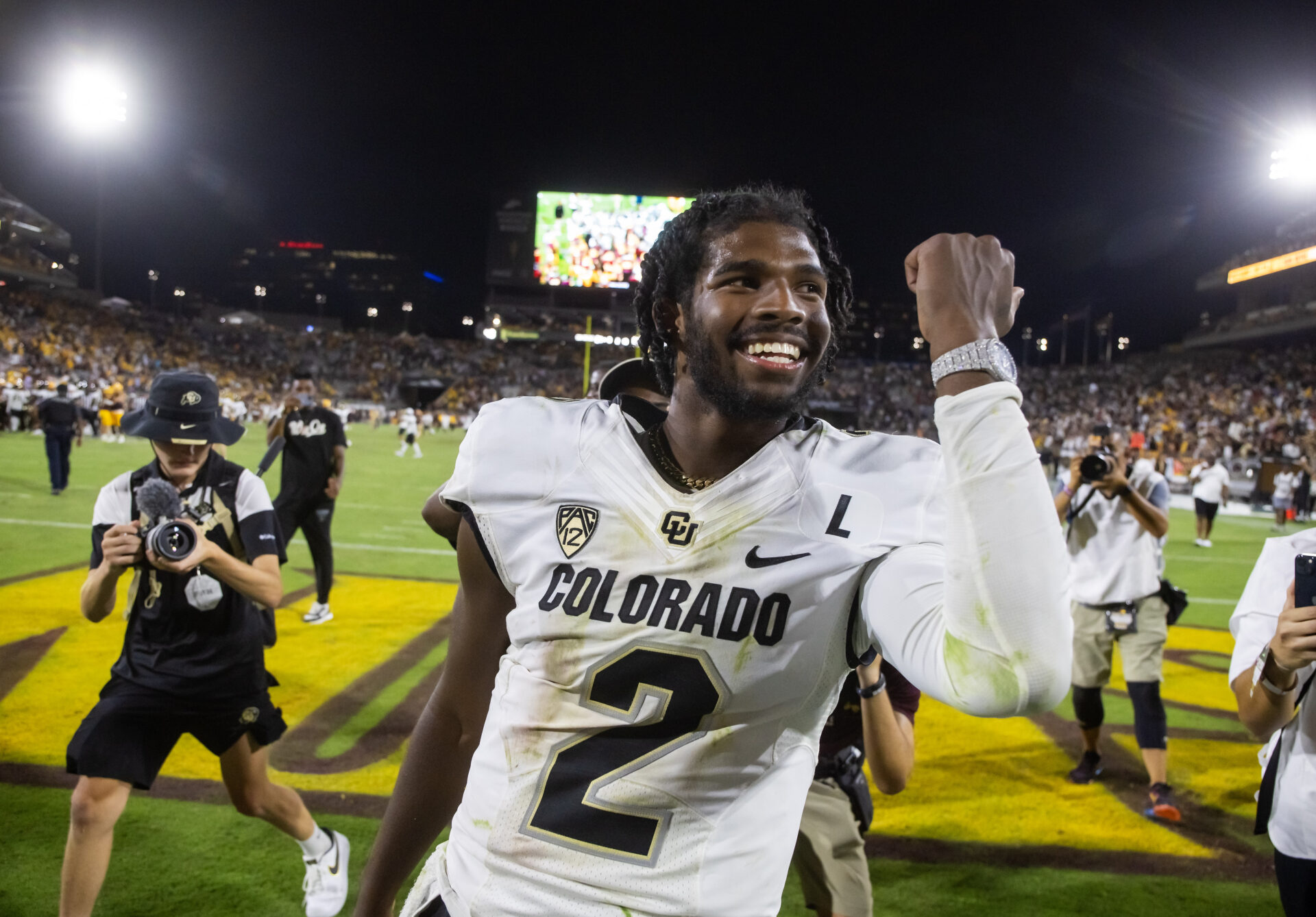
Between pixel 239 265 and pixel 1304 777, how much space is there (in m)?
128

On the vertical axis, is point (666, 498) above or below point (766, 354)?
below

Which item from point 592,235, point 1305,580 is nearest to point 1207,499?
point 1305,580

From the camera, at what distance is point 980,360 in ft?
3.49

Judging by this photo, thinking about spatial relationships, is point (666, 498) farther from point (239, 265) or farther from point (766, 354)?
point (239, 265)

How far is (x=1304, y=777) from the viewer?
217 centimetres

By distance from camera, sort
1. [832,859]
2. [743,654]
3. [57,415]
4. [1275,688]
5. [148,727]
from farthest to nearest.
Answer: [57,415] → [148,727] → [832,859] → [1275,688] → [743,654]

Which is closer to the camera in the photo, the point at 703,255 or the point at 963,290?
the point at 963,290

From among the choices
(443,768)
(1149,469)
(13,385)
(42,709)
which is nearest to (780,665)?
(443,768)

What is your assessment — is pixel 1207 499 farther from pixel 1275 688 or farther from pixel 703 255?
pixel 703 255

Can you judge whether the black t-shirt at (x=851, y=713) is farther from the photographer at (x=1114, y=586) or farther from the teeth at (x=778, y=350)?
the photographer at (x=1114, y=586)

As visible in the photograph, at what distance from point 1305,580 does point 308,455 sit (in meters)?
6.44

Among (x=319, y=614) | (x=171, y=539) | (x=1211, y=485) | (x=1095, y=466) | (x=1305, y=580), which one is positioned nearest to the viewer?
(x=1305, y=580)

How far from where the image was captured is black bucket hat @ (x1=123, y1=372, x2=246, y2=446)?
9.88ft

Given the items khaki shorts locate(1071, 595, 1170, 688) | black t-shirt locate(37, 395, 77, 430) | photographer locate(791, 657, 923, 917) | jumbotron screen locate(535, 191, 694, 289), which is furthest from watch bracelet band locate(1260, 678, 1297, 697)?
jumbotron screen locate(535, 191, 694, 289)
